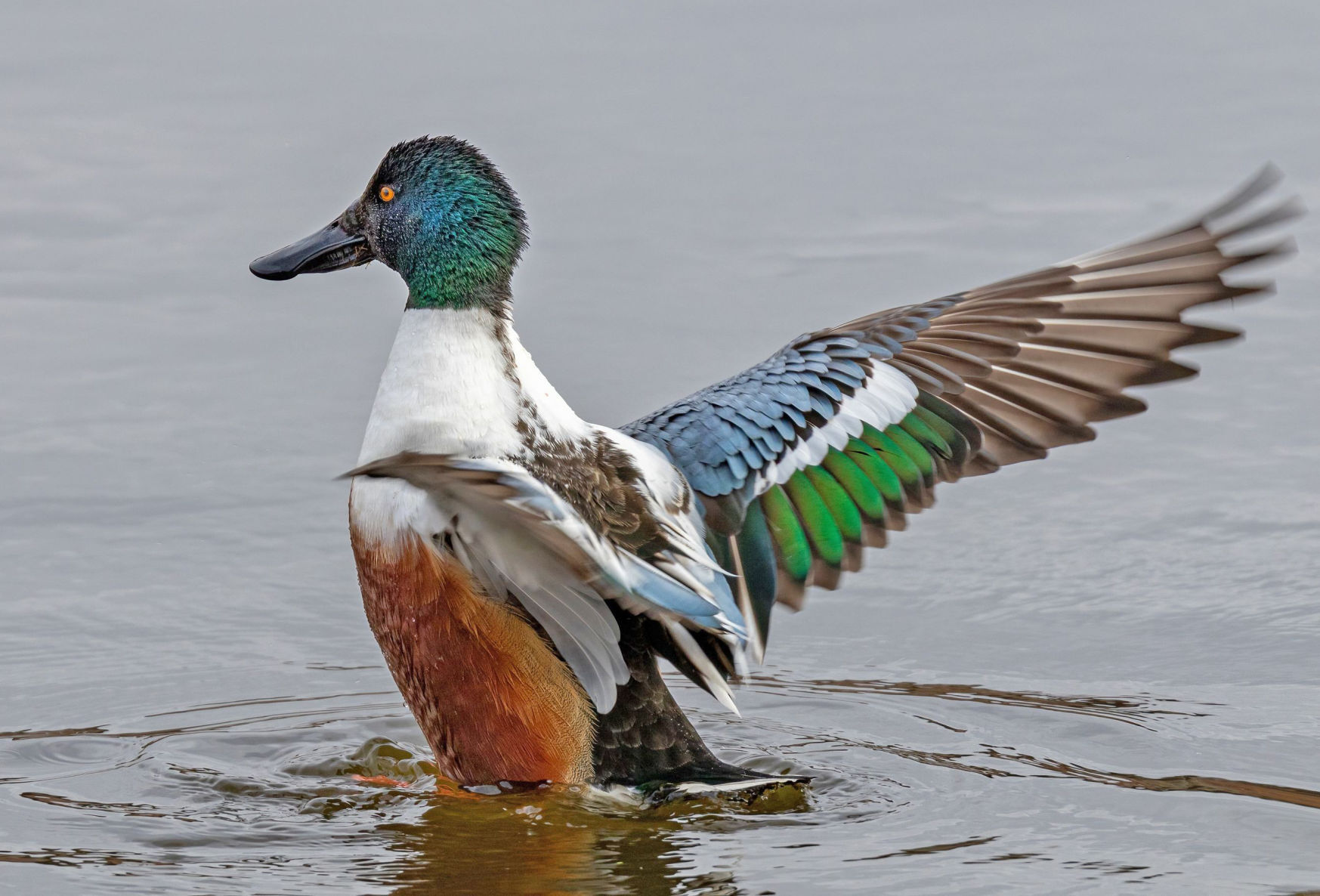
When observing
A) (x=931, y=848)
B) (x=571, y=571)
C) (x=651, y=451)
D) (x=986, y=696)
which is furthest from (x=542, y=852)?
(x=986, y=696)

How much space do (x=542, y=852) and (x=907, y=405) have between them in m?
1.88

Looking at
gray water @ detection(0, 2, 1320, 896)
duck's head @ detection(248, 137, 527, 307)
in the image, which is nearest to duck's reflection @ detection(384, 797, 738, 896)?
gray water @ detection(0, 2, 1320, 896)

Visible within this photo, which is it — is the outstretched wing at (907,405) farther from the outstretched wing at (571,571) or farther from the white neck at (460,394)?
the white neck at (460,394)

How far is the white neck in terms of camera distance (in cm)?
578

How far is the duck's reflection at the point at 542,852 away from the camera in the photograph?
5.42 metres

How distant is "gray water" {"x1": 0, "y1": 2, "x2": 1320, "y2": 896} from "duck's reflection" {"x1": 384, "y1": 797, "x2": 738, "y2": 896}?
0.02 meters

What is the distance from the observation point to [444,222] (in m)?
6.25

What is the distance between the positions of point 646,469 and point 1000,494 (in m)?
2.67

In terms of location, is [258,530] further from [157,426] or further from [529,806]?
[529,806]

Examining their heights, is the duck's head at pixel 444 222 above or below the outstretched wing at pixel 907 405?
above

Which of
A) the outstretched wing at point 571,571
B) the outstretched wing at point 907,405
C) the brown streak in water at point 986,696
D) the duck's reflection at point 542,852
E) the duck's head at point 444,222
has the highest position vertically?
the duck's head at point 444,222

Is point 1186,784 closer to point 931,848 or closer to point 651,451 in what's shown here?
point 931,848

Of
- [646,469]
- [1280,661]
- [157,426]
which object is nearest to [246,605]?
[157,426]

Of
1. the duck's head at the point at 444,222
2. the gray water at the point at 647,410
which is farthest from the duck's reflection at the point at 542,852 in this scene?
the duck's head at the point at 444,222
